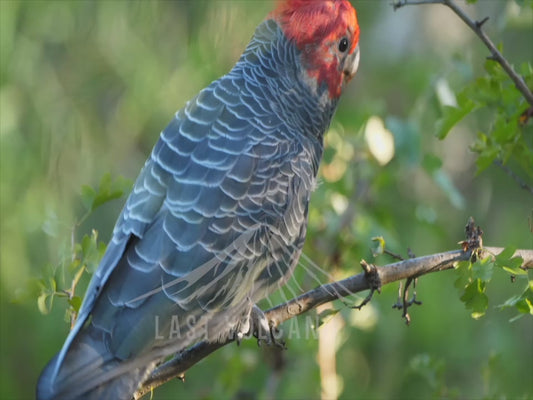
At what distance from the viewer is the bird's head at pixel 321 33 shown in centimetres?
208

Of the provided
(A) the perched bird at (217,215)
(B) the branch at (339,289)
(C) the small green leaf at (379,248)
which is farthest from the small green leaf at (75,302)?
(C) the small green leaf at (379,248)

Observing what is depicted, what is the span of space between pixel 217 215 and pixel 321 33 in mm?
697

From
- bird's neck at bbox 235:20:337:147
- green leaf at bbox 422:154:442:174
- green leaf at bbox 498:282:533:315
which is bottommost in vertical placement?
green leaf at bbox 498:282:533:315

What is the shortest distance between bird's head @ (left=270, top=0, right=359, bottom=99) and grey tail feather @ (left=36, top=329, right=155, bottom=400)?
1031 mm

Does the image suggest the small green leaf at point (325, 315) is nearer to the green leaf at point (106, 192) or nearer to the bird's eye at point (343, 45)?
the green leaf at point (106, 192)

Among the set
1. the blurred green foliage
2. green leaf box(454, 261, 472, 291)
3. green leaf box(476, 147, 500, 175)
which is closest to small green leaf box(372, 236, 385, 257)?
green leaf box(454, 261, 472, 291)

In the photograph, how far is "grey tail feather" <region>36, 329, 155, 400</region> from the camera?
1.48m

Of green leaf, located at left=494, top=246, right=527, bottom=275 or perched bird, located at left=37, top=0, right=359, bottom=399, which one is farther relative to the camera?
perched bird, located at left=37, top=0, right=359, bottom=399

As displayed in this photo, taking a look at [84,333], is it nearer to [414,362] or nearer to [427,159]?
[414,362]

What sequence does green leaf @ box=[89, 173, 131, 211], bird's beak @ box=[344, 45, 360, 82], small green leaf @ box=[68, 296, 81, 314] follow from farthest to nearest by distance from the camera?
1. bird's beak @ box=[344, 45, 360, 82]
2. green leaf @ box=[89, 173, 131, 211]
3. small green leaf @ box=[68, 296, 81, 314]

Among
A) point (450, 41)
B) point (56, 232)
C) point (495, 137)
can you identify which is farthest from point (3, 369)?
point (450, 41)

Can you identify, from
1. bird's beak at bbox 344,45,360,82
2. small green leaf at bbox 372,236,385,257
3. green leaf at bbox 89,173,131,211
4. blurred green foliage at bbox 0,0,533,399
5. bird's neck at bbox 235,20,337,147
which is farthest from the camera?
blurred green foliage at bbox 0,0,533,399

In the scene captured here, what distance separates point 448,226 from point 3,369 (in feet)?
8.43

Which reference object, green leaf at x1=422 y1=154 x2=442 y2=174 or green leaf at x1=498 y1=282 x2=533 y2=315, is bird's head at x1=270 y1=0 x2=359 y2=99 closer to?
green leaf at x1=422 y1=154 x2=442 y2=174
